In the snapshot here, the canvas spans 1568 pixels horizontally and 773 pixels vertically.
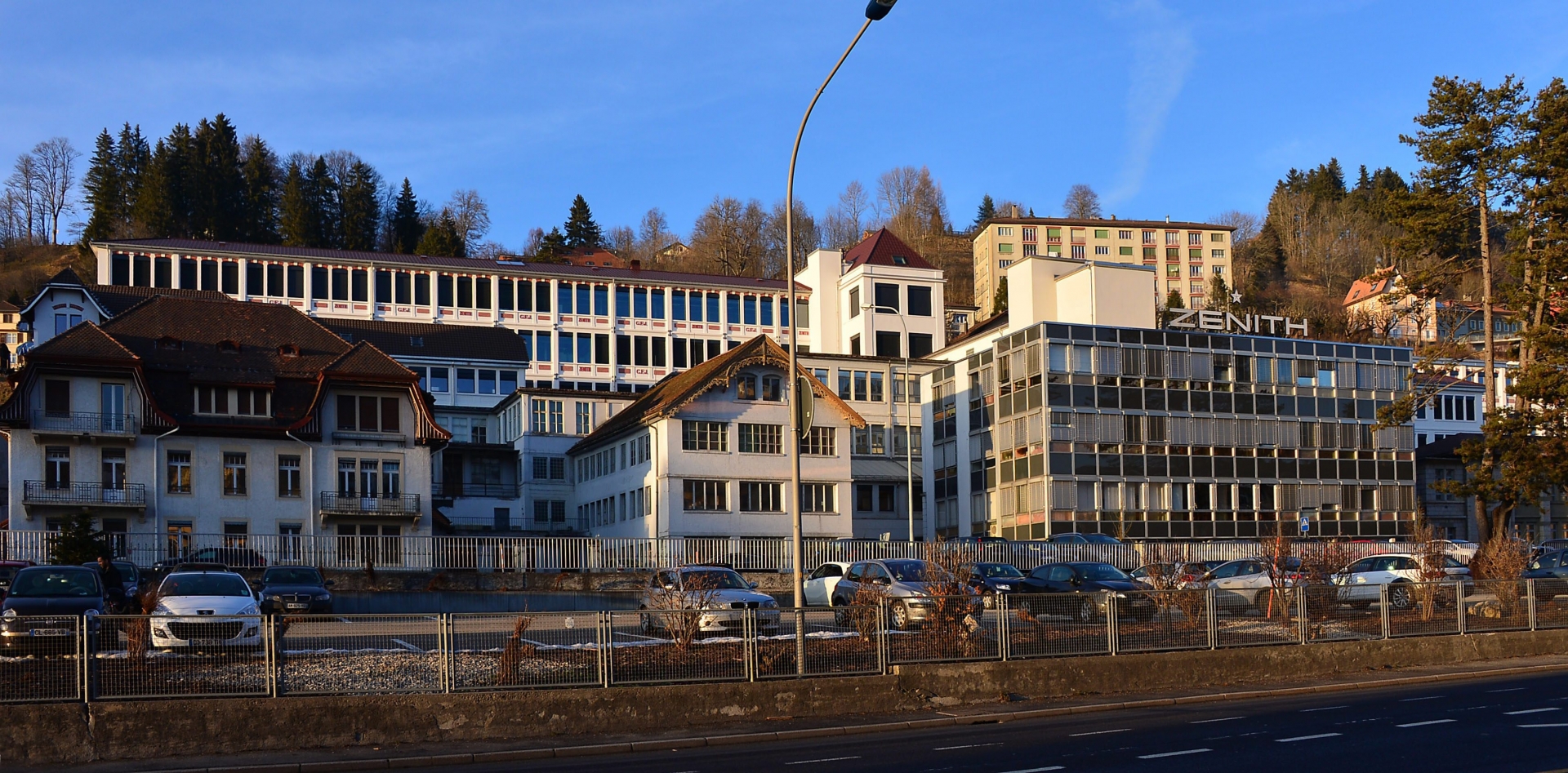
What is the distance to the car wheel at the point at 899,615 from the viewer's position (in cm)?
2191

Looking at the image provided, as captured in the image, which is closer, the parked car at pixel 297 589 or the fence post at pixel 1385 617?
the fence post at pixel 1385 617

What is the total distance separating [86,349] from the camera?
50188 millimetres

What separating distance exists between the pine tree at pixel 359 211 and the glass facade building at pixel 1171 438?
74860mm

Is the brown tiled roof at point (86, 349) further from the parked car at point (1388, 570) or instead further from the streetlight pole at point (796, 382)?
the parked car at point (1388, 570)

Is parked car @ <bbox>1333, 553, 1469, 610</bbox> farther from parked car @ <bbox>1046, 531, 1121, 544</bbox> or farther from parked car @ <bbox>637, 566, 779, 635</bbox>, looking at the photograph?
parked car @ <bbox>1046, 531, 1121, 544</bbox>

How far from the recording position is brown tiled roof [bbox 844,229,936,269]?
306ft

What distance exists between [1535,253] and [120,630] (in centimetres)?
4622

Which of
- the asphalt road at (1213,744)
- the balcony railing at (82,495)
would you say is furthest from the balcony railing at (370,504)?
the asphalt road at (1213,744)

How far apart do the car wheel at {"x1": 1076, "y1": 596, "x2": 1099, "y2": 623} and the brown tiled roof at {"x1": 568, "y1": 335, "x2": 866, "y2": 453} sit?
31562 mm

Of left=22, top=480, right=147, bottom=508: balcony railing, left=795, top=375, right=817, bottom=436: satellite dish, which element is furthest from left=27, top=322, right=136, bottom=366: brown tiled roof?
left=795, top=375, right=817, bottom=436: satellite dish

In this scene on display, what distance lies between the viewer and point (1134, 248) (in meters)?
168

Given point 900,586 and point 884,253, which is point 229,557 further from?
point 884,253

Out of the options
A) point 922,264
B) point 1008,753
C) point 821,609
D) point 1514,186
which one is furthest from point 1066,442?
point 1008,753

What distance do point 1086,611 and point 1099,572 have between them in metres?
11.6
